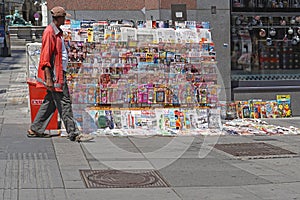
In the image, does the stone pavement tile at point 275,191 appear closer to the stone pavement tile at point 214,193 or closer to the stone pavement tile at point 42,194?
the stone pavement tile at point 214,193

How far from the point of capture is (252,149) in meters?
9.52

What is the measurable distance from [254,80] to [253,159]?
4537 mm

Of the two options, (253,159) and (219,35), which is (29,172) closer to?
(253,159)

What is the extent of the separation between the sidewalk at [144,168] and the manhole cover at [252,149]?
152 mm

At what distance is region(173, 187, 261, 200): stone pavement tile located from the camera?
6.84m

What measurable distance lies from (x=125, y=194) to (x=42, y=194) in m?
0.88

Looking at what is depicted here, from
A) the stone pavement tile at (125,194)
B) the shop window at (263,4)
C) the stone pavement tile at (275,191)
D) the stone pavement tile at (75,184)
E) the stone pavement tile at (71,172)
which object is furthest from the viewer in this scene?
the shop window at (263,4)

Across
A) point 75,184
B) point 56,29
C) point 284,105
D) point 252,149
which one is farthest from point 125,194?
point 284,105

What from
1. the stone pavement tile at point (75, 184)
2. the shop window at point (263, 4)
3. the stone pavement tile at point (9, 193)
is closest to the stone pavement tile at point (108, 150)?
the stone pavement tile at point (75, 184)

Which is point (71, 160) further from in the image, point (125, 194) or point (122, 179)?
point (125, 194)

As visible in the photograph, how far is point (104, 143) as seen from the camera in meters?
9.57

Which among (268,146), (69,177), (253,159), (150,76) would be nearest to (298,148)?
(268,146)

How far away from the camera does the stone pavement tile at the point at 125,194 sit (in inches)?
266

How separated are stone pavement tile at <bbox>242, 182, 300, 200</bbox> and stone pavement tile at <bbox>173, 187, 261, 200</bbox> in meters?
0.11
